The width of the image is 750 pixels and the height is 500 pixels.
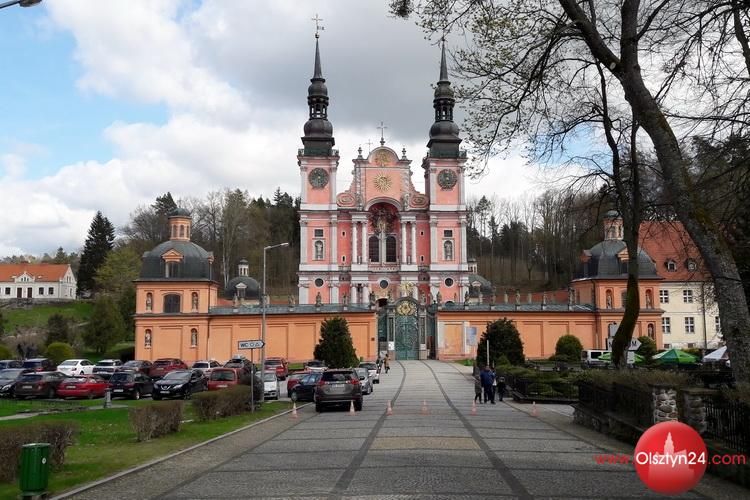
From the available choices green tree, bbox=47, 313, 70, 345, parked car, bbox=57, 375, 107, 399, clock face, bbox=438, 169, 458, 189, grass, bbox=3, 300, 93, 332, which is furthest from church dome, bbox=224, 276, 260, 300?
parked car, bbox=57, 375, 107, 399

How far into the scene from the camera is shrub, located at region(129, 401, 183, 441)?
16.4 meters

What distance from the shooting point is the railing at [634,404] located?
600 inches

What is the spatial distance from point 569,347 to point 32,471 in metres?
50.9

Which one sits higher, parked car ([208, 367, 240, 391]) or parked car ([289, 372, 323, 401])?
parked car ([208, 367, 240, 391])

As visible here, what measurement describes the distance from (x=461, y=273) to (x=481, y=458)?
6028 centimetres

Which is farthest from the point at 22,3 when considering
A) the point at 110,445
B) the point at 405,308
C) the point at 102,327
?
the point at 102,327

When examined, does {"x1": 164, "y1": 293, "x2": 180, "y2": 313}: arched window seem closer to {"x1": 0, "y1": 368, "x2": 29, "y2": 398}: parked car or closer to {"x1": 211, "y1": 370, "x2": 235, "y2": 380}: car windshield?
{"x1": 0, "y1": 368, "x2": 29, "y2": 398}: parked car

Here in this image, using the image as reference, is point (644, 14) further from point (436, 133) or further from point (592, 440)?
point (436, 133)

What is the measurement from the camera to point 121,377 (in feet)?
108

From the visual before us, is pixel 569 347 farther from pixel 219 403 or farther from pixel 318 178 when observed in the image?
pixel 219 403

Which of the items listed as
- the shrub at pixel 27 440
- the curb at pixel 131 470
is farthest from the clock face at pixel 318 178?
the shrub at pixel 27 440

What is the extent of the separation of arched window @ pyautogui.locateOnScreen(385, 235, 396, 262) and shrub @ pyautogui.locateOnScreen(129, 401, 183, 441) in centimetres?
5849

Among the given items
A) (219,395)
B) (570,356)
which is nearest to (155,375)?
(219,395)

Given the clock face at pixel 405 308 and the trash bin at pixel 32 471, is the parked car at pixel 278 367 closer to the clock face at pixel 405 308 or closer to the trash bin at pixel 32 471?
the clock face at pixel 405 308
